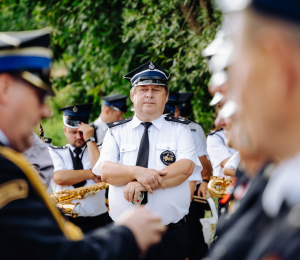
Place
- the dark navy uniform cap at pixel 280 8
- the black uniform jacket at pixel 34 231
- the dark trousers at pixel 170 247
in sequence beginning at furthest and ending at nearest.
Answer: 1. the dark trousers at pixel 170 247
2. the black uniform jacket at pixel 34 231
3. the dark navy uniform cap at pixel 280 8

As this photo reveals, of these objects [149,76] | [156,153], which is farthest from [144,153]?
[149,76]

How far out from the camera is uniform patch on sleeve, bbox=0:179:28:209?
42.7 inches

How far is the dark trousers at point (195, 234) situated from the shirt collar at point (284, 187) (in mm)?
3917

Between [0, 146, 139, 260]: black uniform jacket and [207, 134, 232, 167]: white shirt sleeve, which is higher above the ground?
[0, 146, 139, 260]: black uniform jacket

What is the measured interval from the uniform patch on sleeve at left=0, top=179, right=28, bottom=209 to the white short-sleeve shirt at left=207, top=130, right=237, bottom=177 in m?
3.22

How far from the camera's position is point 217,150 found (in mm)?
4164

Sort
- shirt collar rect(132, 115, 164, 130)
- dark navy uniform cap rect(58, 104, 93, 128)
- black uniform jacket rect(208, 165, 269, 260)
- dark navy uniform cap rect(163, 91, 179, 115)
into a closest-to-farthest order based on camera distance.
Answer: black uniform jacket rect(208, 165, 269, 260) → shirt collar rect(132, 115, 164, 130) → dark navy uniform cap rect(58, 104, 93, 128) → dark navy uniform cap rect(163, 91, 179, 115)

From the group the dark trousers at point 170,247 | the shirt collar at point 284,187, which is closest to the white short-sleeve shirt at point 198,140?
the dark trousers at point 170,247

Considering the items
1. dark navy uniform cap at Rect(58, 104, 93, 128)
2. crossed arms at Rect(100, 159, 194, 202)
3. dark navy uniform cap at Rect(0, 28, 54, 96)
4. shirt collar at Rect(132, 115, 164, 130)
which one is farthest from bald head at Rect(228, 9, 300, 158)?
dark navy uniform cap at Rect(58, 104, 93, 128)

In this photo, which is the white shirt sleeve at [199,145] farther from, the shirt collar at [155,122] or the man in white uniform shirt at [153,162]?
the shirt collar at [155,122]

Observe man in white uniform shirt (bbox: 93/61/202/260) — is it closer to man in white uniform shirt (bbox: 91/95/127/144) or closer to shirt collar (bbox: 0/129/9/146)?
shirt collar (bbox: 0/129/9/146)

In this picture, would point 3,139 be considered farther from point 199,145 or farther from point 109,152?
point 199,145

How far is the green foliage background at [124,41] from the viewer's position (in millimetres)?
5848

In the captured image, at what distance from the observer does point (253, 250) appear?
0.82 meters
